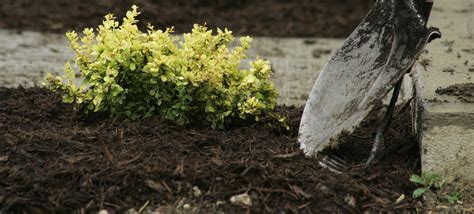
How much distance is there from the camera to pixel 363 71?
176 inches

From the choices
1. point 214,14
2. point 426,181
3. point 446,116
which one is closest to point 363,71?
point 446,116

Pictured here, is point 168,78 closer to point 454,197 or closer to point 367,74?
point 367,74

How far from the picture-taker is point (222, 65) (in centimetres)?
455

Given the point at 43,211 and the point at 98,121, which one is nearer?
the point at 43,211

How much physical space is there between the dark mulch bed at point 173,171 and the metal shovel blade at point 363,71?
193 millimetres

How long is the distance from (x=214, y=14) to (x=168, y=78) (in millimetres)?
5086

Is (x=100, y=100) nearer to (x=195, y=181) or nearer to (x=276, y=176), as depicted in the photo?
(x=195, y=181)

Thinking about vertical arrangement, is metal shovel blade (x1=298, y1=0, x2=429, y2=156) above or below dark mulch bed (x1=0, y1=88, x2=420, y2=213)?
above

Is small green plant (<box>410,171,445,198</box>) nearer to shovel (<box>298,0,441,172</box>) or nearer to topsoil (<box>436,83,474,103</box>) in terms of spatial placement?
shovel (<box>298,0,441,172</box>)

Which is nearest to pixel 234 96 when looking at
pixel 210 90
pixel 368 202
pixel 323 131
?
pixel 210 90

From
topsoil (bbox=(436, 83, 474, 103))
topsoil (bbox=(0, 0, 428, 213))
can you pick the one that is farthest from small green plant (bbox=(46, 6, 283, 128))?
topsoil (bbox=(436, 83, 474, 103))

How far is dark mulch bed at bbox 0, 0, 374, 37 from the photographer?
350 inches

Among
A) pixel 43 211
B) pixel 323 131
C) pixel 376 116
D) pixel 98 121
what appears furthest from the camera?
pixel 376 116

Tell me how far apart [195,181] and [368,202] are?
2.82 ft
